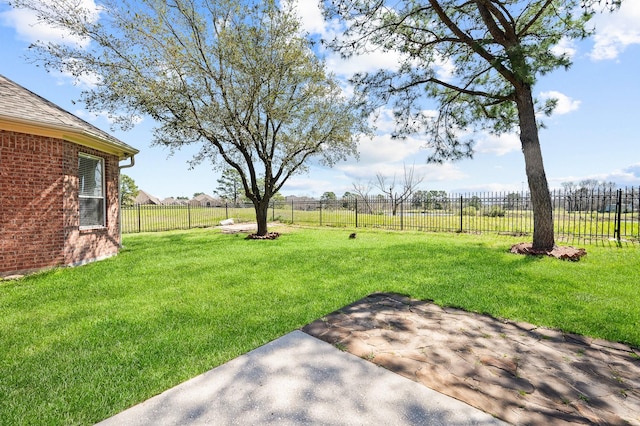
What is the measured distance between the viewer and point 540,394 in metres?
2.22

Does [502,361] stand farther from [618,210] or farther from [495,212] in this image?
[495,212]

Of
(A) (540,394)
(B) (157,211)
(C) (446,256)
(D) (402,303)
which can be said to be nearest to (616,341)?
(A) (540,394)

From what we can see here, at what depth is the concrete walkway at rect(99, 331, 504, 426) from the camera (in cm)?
194

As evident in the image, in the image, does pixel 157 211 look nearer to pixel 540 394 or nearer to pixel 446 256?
pixel 446 256

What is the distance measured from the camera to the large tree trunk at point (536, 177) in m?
7.62

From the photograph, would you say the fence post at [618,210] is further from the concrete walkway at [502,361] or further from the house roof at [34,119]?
the house roof at [34,119]

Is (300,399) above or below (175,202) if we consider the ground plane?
below

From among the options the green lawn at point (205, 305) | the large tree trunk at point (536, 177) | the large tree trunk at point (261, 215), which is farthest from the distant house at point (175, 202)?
the large tree trunk at point (536, 177)

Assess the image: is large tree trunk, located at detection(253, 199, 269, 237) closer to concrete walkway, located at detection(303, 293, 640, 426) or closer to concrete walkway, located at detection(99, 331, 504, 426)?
concrete walkway, located at detection(303, 293, 640, 426)

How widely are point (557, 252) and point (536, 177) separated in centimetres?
195

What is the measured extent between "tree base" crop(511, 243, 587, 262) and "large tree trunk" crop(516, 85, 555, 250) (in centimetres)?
17

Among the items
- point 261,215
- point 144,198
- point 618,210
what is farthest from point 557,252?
point 144,198

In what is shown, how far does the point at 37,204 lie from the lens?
20.8ft

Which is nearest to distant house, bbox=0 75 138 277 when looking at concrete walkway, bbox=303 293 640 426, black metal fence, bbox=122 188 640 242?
concrete walkway, bbox=303 293 640 426
